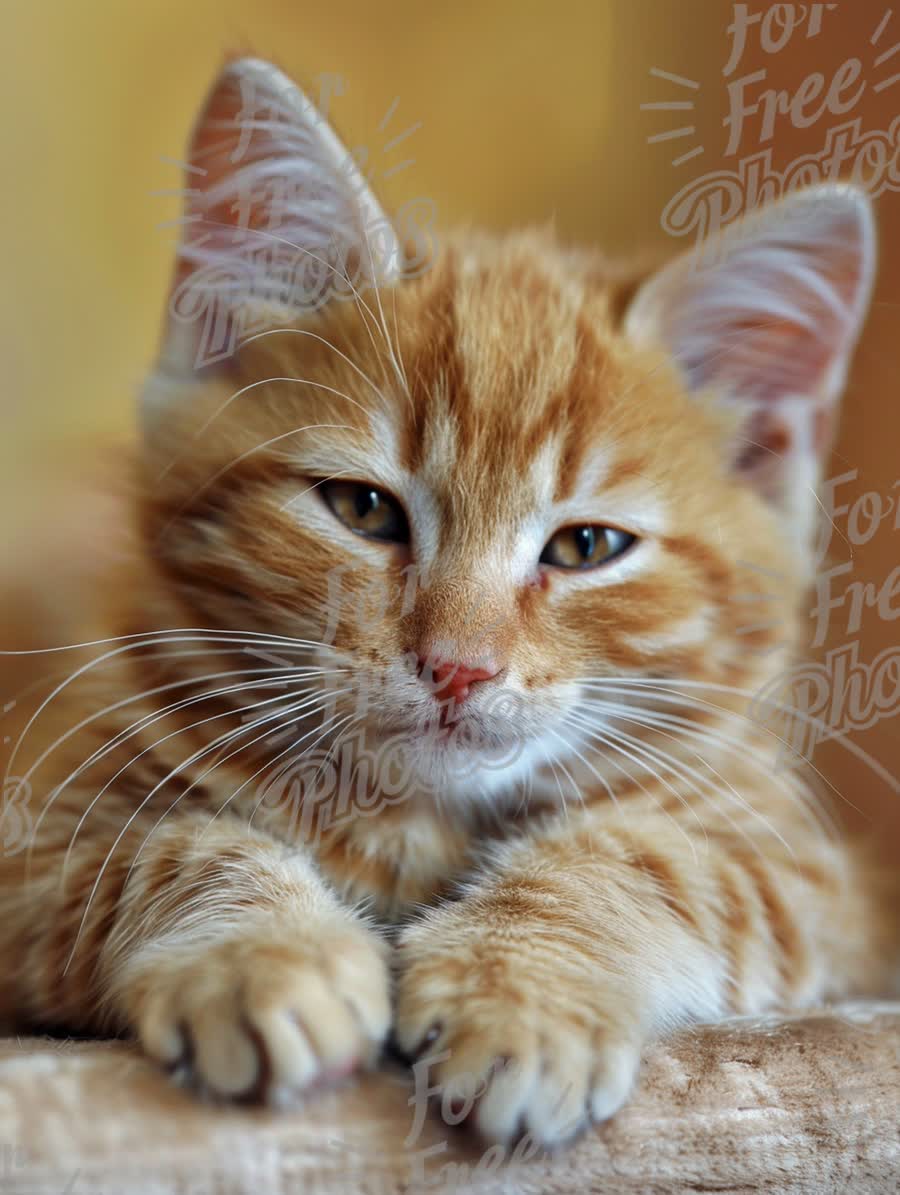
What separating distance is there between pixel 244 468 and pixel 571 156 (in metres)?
0.65

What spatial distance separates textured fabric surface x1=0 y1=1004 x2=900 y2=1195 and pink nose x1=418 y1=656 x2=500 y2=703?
292mm

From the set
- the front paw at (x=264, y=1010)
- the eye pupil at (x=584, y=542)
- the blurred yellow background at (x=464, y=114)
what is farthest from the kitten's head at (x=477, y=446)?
the front paw at (x=264, y=1010)

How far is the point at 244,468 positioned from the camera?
3.41ft

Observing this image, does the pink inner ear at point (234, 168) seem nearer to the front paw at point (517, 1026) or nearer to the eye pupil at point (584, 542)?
the eye pupil at point (584, 542)

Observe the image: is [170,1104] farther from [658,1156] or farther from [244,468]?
[244,468]

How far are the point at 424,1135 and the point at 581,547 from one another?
0.53 m

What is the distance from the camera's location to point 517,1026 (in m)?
0.72

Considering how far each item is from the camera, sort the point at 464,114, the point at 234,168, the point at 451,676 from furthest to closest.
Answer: the point at 464,114 → the point at 234,168 → the point at 451,676

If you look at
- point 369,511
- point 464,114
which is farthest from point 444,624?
point 464,114

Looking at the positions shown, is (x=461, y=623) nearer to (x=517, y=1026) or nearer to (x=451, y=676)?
(x=451, y=676)

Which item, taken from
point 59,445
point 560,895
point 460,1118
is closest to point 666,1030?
point 560,895

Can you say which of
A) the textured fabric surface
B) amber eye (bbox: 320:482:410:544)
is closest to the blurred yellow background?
amber eye (bbox: 320:482:410:544)

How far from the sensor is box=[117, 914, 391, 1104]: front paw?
0.68 m

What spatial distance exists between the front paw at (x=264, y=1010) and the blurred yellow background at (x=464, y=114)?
25.5 inches
